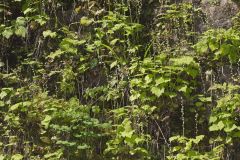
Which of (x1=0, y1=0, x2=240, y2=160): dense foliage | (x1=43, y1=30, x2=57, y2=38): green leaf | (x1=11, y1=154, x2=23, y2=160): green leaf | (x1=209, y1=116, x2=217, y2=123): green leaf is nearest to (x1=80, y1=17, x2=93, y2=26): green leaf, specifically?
(x1=0, y1=0, x2=240, y2=160): dense foliage

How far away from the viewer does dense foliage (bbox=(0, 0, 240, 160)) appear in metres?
5.07

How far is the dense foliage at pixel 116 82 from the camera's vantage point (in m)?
5.07

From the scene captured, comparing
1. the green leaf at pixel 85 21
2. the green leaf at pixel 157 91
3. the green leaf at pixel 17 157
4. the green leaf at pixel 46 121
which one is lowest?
the green leaf at pixel 17 157

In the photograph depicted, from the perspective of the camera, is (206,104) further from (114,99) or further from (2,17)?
(2,17)

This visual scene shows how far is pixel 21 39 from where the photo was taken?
653 centimetres

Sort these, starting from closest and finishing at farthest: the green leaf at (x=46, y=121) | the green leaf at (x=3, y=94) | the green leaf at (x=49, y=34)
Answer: the green leaf at (x=46, y=121) → the green leaf at (x=3, y=94) → the green leaf at (x=49, y=34)

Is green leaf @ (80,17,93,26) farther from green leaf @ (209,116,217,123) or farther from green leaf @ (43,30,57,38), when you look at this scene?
green leaf @ (209,116,217,123)

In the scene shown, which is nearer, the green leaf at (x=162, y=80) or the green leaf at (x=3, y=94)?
the green leaf at (x=162, y=80)

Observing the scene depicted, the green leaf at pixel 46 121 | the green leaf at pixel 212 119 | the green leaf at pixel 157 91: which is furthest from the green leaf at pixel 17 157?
the green leaf at pixel 212 119

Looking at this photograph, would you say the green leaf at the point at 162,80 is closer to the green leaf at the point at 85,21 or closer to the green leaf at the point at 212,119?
the green leaf at the point at 212,119

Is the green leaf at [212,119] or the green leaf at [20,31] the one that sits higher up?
the green leaf at [20,31]

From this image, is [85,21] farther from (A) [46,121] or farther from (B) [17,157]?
(B) [17,157]

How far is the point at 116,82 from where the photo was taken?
567 cm

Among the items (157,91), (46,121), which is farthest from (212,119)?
(46,121)
